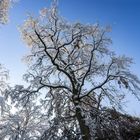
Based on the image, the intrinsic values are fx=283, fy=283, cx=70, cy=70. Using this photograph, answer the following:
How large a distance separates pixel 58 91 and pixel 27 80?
7.38 feet

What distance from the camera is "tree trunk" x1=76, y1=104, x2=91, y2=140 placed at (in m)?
15.8

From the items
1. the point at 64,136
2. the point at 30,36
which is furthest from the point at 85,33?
the point at 64,136

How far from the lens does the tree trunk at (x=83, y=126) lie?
15.8 metres

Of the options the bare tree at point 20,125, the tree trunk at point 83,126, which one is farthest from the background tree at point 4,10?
the bare tree at point 20,125

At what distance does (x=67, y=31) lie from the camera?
1856 cm

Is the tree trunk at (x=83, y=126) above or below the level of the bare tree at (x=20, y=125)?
below

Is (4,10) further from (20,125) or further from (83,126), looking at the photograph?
(20,125)

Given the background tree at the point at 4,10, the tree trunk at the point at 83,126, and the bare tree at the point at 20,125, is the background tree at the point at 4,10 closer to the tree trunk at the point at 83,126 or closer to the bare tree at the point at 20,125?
the tree trunk at the point at 83,126

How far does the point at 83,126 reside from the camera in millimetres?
16266

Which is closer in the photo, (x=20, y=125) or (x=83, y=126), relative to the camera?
(x=83, y=126)

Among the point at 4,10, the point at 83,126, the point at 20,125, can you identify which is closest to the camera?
the point at 4,10

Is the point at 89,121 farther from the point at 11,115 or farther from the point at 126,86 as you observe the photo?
the point at 11,115

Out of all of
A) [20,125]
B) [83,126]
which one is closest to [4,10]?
[83,126]

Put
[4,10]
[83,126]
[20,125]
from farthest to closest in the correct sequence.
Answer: [20,125] → [83,126] → [4,10]
